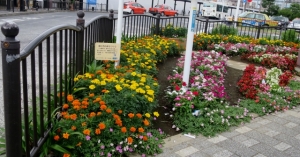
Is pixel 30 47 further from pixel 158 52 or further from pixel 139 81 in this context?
pixel 158 52

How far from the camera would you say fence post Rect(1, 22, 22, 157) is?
197cm

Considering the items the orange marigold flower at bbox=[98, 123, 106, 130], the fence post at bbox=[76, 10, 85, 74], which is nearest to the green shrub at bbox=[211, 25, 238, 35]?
the fence post at bbox=[76, 10, 85, 74]

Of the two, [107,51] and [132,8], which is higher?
[132,8]

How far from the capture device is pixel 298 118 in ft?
15.3

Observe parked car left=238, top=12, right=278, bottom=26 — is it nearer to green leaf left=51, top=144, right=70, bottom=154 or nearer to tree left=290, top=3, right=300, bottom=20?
tree left=290, top=3, right=300, bottom=20

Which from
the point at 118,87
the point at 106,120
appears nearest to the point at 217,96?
→ the point at 118,87

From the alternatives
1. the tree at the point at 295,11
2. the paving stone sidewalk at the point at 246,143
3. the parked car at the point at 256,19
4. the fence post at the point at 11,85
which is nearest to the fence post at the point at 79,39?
the paving stone sidewalk at the point at 246,143

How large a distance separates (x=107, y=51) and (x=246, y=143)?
2499 mm

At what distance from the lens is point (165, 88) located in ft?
17.5

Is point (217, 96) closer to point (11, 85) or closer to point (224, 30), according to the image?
point (11, 85)

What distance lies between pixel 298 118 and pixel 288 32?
8397 mm

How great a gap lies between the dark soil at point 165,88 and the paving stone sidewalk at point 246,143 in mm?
327

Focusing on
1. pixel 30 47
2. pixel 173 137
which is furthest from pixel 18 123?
pixel 173 137

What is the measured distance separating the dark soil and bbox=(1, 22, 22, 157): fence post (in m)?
2.03
